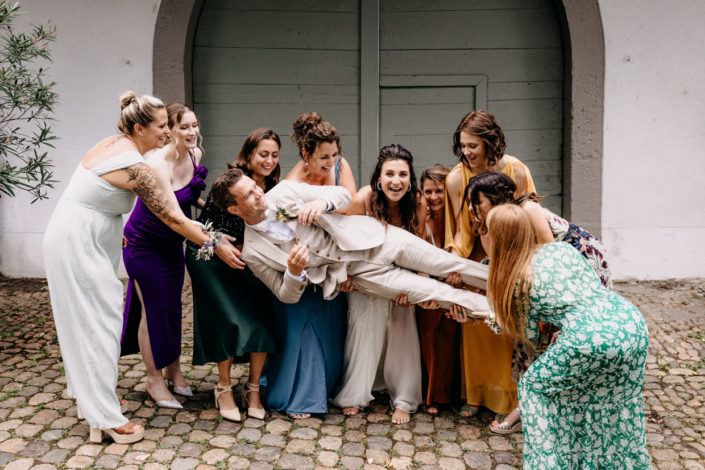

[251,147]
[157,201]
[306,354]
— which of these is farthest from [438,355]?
[157,201]

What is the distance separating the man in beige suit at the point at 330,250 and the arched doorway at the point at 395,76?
9.92ft

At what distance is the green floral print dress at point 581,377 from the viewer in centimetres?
230

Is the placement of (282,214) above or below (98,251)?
above

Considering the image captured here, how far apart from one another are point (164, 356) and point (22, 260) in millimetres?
3566

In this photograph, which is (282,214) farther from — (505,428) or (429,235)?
(505,428)

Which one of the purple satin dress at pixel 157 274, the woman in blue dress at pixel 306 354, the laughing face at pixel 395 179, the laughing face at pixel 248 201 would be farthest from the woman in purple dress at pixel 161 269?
the laughing face at pixel 395 179

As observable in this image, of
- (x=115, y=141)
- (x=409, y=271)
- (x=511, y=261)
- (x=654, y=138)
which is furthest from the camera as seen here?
(x=654, y=138)

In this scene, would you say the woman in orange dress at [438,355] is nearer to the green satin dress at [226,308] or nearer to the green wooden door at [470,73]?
the green satin dress at [226,308]

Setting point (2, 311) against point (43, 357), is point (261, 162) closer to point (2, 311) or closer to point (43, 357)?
point (43, 357)

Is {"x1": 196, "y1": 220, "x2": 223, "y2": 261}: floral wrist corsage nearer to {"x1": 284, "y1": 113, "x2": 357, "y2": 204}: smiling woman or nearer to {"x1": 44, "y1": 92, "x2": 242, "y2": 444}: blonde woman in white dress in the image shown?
{"x1": 44, "y1": 92, "x2": 242, "y2": 444}: blonde woman in white dress

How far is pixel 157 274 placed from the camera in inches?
136

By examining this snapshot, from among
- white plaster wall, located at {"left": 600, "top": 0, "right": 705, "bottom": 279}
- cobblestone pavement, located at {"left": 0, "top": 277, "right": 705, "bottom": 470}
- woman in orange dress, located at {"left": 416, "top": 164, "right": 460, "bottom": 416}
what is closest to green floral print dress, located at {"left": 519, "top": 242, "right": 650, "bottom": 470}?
cobblestone pavement, located at {"left": 0, "top": 277, "right": 705, "bottom": 470}

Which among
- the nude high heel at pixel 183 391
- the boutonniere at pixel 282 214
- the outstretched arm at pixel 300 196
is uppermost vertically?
the outstretched arm at pixel 300 196

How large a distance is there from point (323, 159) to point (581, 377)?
203 centimetres
